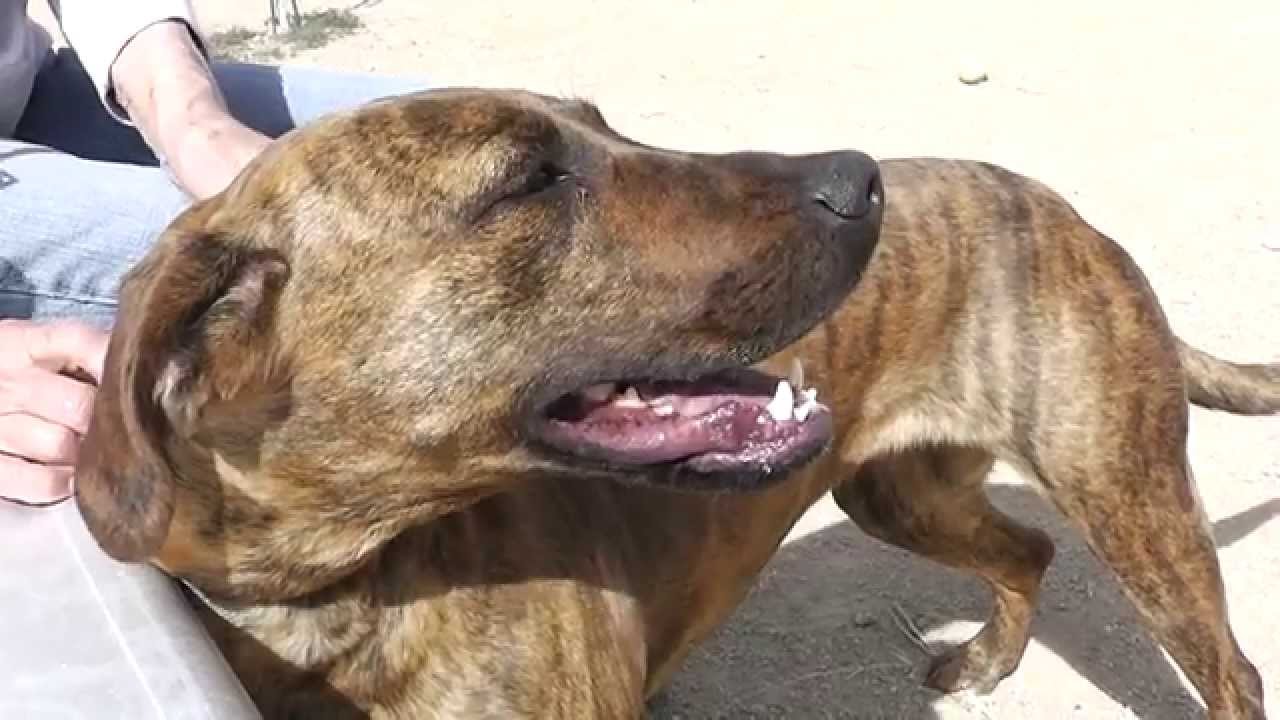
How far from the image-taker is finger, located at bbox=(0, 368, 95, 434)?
8.62ft

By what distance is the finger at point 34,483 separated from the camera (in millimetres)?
2613

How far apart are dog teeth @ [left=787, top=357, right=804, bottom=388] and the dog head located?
14.9 inches

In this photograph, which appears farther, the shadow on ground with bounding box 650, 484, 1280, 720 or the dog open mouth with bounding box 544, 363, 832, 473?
the shadow on ground with bounding box 650, 484, 1280, 720

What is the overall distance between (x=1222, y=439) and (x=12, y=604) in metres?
3.84

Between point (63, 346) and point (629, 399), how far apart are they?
0.88 meters

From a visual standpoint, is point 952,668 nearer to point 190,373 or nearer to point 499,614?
point 499,614

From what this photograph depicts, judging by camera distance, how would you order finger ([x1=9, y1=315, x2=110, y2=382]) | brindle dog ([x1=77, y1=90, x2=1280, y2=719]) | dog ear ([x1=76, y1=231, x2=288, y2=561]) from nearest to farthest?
1. dog ear ([x1=76, y1=231, x2=288, y2=561])
2. brindle dog ([x1=77, y1=90, x2=1280, y2=719])
3. finger ([x1=9, y1=315, x2=110, y2=382])

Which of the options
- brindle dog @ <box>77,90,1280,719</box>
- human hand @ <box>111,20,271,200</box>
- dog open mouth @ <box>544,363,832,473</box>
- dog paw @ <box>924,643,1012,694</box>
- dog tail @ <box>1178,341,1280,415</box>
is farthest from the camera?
dog paw @ <box>924,643,1012,694</box>

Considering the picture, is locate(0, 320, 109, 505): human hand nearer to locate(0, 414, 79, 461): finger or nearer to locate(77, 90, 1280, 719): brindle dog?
locate(0, 414, 79, 461): finger

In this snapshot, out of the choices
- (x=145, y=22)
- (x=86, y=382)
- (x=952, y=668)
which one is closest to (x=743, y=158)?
(x=86, y=382)

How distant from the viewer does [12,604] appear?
2.38 m

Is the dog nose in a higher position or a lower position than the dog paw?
higher

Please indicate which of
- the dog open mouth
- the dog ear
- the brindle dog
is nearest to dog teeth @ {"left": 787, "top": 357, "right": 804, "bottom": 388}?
the brindle dog

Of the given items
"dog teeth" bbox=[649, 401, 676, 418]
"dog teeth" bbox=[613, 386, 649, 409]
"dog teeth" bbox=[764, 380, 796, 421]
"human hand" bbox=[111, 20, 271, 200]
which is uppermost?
"human hand" bbox=[111, 20, 271, 200]
